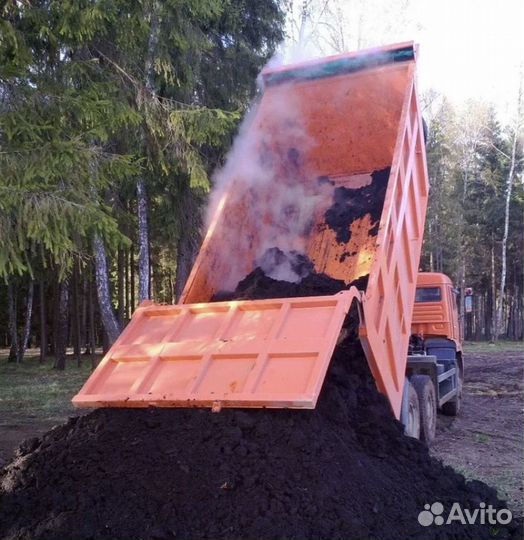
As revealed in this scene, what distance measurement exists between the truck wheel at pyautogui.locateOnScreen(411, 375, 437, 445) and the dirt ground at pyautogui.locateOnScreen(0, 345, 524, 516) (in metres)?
0.21

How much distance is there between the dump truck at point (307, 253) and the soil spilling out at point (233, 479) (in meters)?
0.26

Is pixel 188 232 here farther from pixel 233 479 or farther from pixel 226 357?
pixel 233 479

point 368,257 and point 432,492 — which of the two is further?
point 368,257

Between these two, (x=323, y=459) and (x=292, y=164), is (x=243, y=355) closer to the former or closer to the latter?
(x=323, y=459)

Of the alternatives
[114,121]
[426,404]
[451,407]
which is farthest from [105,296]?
[426,404]

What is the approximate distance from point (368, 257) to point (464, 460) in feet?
8.83

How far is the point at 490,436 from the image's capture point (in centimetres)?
862

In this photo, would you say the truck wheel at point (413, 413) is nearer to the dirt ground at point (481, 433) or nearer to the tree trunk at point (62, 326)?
the dirt ground at point (481, 433)

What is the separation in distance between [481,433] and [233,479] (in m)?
5.99

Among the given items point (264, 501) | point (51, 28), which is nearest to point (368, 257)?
point (264, 501)

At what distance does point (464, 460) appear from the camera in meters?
7.10

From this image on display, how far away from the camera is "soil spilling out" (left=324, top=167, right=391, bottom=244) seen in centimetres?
685

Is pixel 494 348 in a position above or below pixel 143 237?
below

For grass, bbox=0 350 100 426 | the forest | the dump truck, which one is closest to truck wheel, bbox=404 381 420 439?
Result: the dump truck
